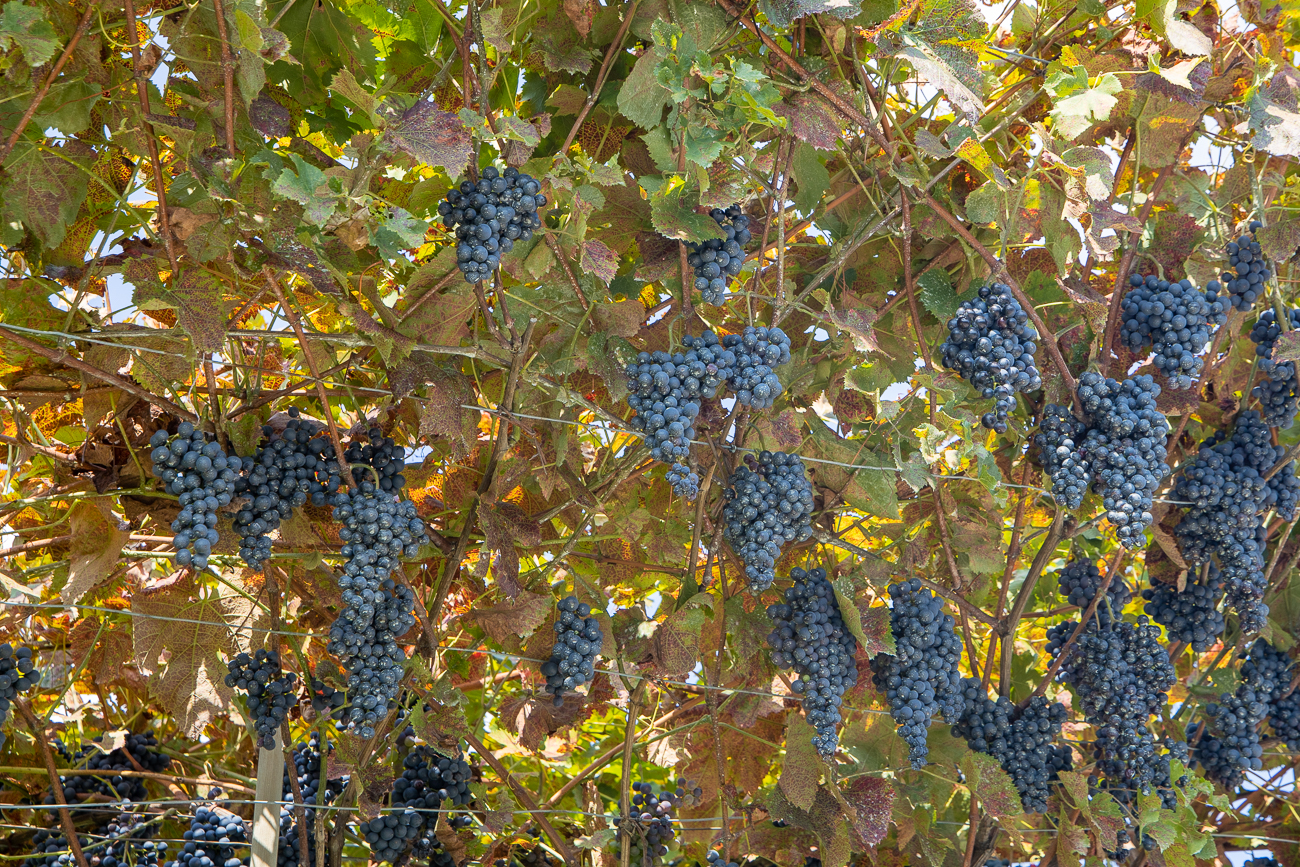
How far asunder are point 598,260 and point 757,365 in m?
0.38

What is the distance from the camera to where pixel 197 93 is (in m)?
2.26

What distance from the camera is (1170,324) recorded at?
244 cm

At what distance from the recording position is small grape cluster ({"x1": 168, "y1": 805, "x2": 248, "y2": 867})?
2.87 metres

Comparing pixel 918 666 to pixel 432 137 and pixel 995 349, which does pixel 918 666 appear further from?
pixel 432 137

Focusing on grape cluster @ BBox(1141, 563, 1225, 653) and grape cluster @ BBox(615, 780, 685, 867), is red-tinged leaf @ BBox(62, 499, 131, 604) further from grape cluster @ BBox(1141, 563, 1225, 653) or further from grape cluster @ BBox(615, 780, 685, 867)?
grape cluster @ BBox(1141, 563, 1225, 653)

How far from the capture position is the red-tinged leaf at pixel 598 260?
6.71ft

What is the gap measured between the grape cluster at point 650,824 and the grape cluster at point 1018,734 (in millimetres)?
795

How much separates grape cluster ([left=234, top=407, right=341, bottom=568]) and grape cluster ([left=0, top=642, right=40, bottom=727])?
73cm

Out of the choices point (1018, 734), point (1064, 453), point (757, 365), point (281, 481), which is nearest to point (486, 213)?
point (757, 365)

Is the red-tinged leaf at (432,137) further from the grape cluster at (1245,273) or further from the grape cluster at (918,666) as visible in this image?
the grape cluster at (1245,273)

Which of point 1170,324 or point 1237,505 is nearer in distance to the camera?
point 1170,324

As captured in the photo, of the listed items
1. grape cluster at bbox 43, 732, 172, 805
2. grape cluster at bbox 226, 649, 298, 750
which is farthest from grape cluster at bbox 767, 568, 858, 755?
grape cluster at bbox 43, 732, 172, 805

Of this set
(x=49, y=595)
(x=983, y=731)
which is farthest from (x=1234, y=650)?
(x=49, y=595)

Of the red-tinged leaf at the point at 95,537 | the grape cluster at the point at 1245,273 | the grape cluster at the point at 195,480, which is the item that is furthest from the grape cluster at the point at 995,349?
the red-tinged leaf at the point at 95,537
